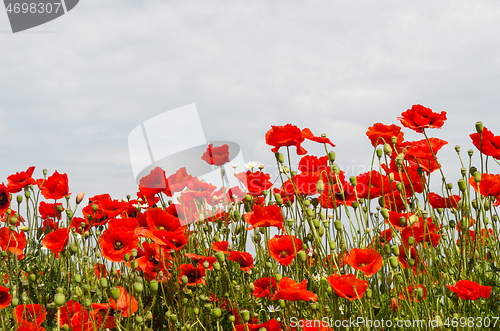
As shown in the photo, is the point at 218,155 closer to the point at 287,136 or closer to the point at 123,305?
the point at 287,136

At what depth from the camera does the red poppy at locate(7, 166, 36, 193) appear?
3031 millimetres

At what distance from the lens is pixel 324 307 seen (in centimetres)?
182

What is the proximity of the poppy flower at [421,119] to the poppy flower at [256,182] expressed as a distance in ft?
2.95

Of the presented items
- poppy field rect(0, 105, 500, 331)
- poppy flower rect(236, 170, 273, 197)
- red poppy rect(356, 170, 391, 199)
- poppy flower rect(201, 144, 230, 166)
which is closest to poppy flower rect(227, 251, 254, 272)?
poppy field rect(0, 105, 500, 331)

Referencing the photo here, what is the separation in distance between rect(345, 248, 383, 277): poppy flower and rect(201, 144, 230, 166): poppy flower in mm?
1414

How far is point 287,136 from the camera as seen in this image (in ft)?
7.52

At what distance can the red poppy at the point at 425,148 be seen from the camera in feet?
7.42

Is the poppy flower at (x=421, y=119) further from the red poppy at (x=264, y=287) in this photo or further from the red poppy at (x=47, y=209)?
the red poppy at (x=47, y=209)

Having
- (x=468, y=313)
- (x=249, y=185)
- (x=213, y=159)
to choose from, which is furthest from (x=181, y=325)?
(x=468, y=313)

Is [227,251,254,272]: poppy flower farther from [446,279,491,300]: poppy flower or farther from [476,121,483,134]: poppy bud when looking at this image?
[476,121,483,134]: poppy bud

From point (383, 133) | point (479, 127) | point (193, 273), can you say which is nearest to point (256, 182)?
point (193, 273)

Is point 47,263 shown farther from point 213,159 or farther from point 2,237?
point 213,159

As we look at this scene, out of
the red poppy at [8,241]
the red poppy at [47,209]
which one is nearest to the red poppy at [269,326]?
the red poppy at [8,241]

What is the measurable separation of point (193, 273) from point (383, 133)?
4.50 ft
